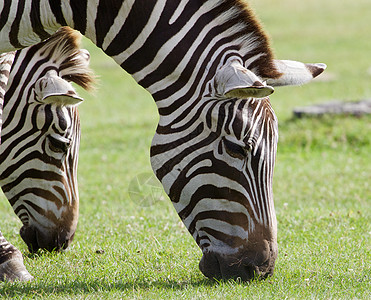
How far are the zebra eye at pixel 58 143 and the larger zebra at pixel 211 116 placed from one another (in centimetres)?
139

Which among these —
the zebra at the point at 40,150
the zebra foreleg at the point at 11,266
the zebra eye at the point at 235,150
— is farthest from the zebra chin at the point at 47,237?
the zebra eye at the point at 235,150

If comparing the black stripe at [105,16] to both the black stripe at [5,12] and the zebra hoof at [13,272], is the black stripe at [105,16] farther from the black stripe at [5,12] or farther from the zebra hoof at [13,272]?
the zebra hoof at [13,272]

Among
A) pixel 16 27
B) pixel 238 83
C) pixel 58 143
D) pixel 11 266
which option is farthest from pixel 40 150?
pixel 238 83

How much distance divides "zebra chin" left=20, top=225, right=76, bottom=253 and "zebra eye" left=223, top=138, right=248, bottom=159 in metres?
2.10

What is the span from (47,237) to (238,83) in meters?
2.57

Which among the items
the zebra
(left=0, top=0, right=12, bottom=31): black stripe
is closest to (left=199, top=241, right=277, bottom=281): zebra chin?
the zebra

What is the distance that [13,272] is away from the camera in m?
4.64

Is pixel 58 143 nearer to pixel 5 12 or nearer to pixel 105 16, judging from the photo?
pixel 5 12

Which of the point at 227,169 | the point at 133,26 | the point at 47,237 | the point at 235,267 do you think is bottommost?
the point at 47,237

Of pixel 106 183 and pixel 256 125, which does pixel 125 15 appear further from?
pixel 106 183

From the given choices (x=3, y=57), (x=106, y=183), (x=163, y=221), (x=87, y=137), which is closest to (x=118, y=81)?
(x=87, y=137)

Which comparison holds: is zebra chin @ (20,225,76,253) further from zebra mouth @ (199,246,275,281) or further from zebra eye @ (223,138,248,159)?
zebra eye @ (223,138,248,159)

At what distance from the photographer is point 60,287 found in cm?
445

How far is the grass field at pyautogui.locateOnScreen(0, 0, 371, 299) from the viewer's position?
4.38m
